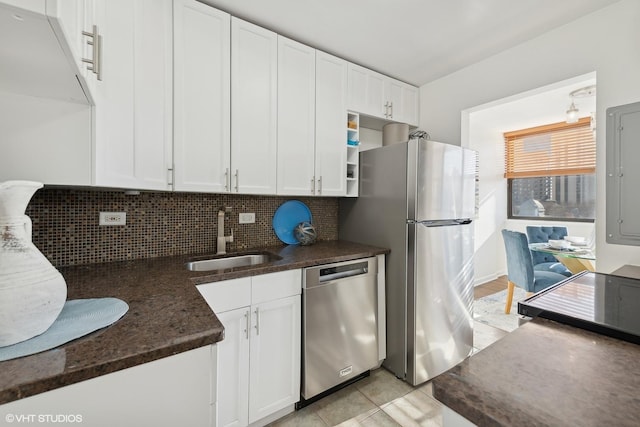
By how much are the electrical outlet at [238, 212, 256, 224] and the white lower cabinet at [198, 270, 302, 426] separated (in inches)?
28.3

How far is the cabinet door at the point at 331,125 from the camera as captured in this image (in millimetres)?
2164

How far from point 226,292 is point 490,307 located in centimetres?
334

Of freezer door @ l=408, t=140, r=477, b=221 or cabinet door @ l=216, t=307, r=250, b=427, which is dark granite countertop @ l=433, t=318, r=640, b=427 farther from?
freezer door @ l=408, t=140, r=477, b=221

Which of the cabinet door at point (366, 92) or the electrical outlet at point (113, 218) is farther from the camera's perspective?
the cabinet door at point (366, 92)

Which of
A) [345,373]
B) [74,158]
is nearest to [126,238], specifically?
[74,158]

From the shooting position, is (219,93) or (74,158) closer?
(74,158)

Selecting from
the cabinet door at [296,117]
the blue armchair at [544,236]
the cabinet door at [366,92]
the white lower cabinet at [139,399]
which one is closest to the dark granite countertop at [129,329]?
the white lower cabinet at [139,399]

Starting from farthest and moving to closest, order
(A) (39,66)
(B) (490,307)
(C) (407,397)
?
(B) (490,307) < (C) (407,397) < (A) (39,66)

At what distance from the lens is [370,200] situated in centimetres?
226

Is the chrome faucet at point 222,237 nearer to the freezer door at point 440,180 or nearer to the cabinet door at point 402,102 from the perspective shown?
the freezer door at point 440,180

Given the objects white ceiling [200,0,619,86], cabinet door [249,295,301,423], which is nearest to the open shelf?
white ceiling [200,0,619,86]

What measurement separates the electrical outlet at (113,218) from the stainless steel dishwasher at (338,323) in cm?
117

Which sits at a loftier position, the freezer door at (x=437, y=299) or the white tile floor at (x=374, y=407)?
the freezer door at (x=437, y=299)

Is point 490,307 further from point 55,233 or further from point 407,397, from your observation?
point 55,233
